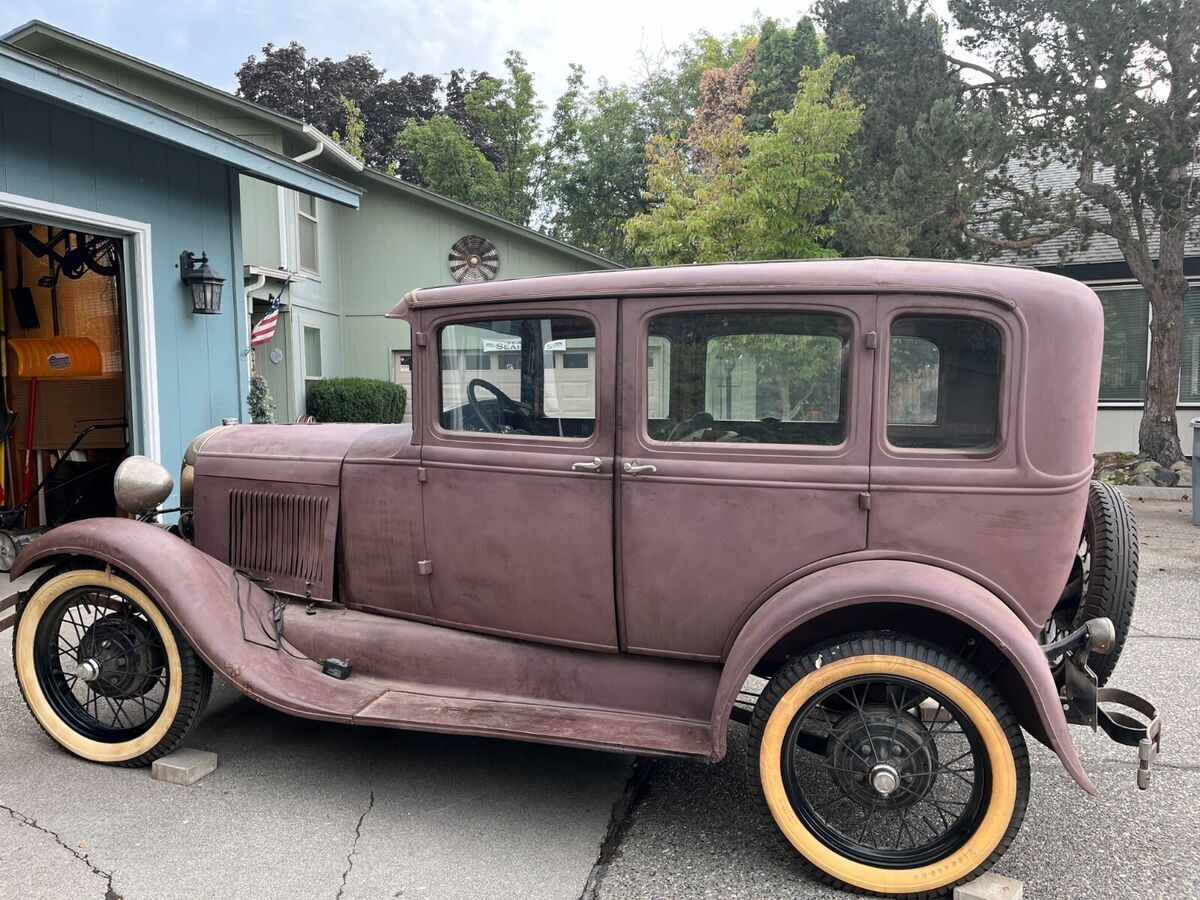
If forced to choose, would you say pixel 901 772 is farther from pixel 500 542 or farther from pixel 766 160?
pixel 766 160

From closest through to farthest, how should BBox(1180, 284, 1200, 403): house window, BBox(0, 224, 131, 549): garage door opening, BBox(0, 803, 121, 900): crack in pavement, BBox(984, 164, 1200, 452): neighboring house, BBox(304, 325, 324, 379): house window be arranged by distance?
1. BBox(0, 803, 121, 900): crack in pavement
2. BBox(0, 224, 131, 549): garage door opening
3. BBox(1180, 284, 1200, 403): house window
4. BBox(984, 164, 1200, 452): neighboring house
5. BBox(304, 325, 324, 379): house window

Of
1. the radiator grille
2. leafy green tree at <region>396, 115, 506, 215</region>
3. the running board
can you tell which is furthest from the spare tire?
leafy green tree at <region>396, 115, 506, 215</region>

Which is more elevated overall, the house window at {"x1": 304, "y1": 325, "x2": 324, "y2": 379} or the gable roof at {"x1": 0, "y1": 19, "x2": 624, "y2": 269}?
the gable roof at {"x1": 0, "y1": 19, "x2": 624, "y2": 269}

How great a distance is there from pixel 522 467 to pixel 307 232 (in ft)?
41.9

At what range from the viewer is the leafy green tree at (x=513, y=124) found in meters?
26.8

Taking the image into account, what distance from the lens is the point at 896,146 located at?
11.3 m

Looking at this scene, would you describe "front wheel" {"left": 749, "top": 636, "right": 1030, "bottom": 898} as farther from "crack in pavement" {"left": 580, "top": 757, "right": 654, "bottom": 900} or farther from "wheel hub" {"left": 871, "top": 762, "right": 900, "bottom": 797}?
"crack in pavement" {"left": 580, "top": 757, "right": 654, "bottom": 900}

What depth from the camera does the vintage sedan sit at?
2545mm

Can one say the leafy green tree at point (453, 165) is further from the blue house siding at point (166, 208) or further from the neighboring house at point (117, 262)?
the blue house siding at point (166, 208)

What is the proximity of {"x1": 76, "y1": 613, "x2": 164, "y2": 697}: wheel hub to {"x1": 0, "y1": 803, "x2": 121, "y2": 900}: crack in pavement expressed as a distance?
1.72ft

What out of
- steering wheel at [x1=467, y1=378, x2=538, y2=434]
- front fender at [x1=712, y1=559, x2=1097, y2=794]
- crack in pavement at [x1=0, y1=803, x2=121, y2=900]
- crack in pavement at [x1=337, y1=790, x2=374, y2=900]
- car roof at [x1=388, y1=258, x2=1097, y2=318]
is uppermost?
Result: car roof at [x1=388, y1=258, x2=1097, y2=318]

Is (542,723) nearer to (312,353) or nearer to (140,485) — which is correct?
(140,485)

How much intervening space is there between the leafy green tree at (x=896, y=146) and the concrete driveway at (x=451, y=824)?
8691 millimetres

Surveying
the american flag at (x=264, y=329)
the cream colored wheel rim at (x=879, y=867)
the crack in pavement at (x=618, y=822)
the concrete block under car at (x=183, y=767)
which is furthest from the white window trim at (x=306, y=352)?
the cream colored wheel rim at (x=879, y=867)
